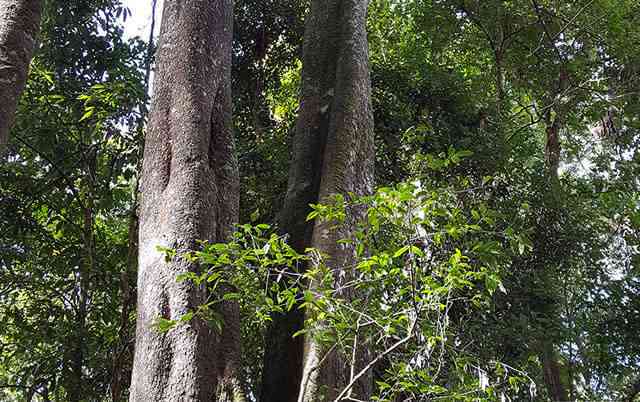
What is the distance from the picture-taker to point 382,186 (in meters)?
4.88

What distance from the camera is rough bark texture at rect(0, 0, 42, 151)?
2.97m

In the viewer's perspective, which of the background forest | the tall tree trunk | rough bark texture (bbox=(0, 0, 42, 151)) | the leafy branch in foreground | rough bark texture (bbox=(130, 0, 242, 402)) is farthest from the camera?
the background forest

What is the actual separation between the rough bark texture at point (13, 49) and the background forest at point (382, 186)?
1163 mm

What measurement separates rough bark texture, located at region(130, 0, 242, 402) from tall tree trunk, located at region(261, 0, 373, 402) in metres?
0.46

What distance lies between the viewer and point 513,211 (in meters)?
7.18

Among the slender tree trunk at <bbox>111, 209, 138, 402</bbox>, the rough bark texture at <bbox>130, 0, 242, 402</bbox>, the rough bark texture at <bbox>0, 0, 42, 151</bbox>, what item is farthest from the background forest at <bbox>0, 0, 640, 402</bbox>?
the rough bark texture at <bbox>0, 0, 42, 151</bbox>

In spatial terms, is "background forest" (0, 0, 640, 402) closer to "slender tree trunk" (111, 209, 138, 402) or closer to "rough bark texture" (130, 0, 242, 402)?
"slender tree trunk" (111, 209, 138, 402)

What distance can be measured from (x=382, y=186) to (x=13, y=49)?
270cm

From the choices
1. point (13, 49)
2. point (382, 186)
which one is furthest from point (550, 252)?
point (13, 49)

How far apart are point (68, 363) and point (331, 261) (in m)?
3.14

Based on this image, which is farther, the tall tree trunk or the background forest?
the background forest

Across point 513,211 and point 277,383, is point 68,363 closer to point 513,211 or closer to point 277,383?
point 277,383

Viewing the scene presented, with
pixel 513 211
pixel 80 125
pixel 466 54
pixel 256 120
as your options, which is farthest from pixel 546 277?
pixel 80 125

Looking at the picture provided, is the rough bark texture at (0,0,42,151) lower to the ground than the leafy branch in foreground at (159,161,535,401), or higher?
higher
